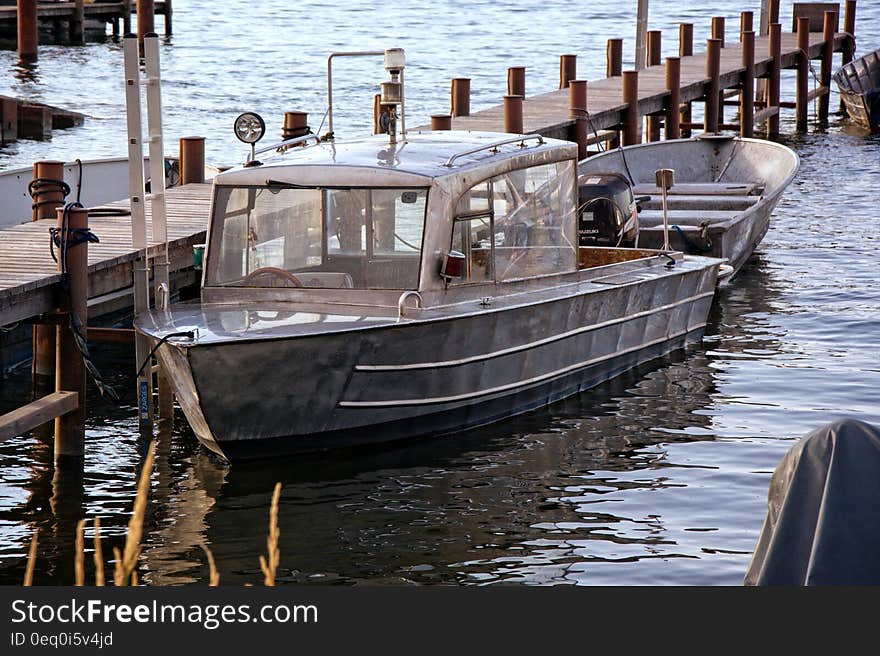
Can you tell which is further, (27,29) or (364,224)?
(27,29)

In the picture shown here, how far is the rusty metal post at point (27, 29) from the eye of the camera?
121ft

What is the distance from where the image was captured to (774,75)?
2806 centimetres

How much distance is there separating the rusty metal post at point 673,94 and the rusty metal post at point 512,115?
615 centimetres

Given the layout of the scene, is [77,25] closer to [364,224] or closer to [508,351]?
[364,224]

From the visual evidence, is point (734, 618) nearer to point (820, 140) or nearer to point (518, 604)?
point (518, 604)

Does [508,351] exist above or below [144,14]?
below

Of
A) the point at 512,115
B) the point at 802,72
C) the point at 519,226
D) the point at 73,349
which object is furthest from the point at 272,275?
the point at 802,72

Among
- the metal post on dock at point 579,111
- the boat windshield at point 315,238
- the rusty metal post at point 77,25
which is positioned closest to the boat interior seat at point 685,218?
the metal post on dock at point 579,111

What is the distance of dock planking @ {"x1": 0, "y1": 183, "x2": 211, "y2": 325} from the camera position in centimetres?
951

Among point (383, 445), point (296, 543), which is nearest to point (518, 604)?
point (296, 543)

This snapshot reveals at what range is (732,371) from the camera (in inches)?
505

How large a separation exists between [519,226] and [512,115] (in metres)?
6.21

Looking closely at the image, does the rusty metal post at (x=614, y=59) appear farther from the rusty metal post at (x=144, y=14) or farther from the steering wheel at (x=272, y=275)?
the steering wheel at (x=272, y=275)

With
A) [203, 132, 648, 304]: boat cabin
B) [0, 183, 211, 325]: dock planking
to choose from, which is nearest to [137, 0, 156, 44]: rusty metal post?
[0, 183, 211, 325]: dock planking
